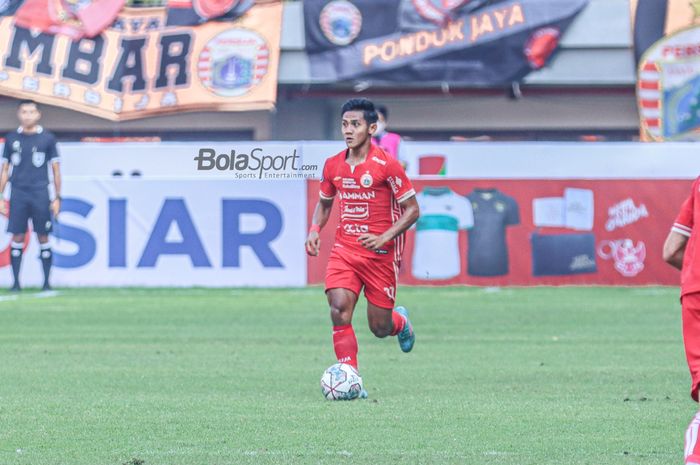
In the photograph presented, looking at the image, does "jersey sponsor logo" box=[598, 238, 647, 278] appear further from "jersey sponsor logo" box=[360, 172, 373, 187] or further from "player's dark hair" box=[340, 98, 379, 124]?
"player's dark hair" box=[340, 98, 379, 124]

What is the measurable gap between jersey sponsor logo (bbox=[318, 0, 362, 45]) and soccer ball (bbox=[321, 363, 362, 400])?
20.3 metres

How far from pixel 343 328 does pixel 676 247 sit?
4.16 metres

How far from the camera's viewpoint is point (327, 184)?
35.4 feet

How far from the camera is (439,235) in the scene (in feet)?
71.2

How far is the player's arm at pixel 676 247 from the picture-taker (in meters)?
6.63

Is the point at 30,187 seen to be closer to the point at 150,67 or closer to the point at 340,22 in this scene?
the point at 150,67

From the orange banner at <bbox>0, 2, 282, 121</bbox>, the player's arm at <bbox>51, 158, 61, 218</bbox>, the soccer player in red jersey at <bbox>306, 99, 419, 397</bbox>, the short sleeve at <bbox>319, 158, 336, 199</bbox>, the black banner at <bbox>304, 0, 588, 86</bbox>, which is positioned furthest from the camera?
the black banner at <bbox>304, 0, 588, 86</bbox>

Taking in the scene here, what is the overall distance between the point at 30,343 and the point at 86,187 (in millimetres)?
7510

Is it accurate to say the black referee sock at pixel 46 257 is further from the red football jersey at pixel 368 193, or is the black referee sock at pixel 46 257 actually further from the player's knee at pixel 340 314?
the player's knee at pixel 340 314

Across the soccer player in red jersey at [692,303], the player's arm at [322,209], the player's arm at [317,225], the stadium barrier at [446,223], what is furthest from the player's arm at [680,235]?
the stadium barrier at [446,223]

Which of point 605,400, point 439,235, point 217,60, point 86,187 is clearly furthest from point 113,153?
point 605,400

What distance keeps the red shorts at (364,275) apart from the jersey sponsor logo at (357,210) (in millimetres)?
248

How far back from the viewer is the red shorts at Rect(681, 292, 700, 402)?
21.1 ft

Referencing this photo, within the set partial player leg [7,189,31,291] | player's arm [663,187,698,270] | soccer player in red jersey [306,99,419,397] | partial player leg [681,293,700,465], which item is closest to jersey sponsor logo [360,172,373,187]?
soccer player in red jersey [306,99,419,397]
